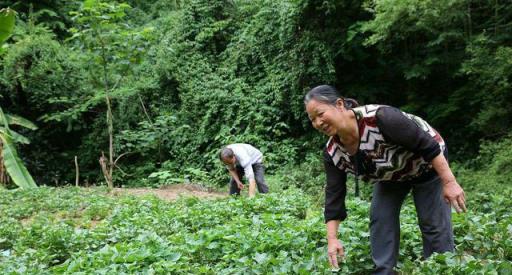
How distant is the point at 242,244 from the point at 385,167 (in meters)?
1.76

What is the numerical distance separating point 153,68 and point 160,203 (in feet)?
37.6

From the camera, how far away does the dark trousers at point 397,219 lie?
147 inches

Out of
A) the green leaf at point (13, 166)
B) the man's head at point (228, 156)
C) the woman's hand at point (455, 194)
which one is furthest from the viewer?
the green leaf at point (13, 166)

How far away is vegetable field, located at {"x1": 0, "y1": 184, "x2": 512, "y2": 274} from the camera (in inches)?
160

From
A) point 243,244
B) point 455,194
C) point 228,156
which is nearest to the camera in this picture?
point 455,194

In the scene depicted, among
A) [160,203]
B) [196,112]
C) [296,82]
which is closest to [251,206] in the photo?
[160,203]

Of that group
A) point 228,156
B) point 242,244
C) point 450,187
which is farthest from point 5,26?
point 450,187

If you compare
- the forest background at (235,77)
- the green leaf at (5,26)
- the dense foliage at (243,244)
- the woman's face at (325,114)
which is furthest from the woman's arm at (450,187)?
the green leaf at (5,26)

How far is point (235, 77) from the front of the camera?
733 inches

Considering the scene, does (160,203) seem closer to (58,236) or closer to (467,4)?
(58,236)

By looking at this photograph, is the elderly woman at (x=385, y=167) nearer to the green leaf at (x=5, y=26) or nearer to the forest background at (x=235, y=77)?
the forest background at (x=235, y=77)

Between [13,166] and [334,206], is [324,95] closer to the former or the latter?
[334,206]

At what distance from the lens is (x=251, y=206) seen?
7.44 metres

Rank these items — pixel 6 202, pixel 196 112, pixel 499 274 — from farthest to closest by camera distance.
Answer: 1. pixel 196 112
2. pixel 6 202
3. pixel 499 274
